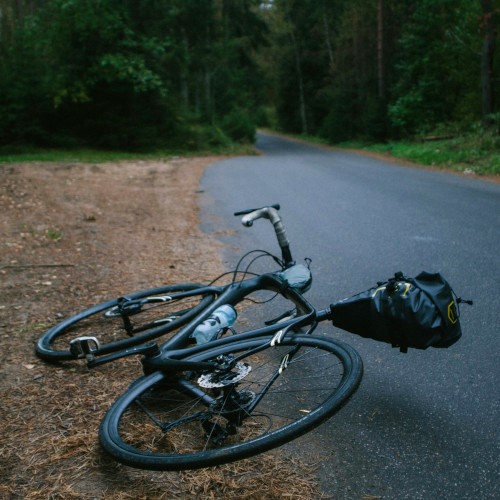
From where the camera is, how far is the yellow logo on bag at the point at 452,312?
284 cm

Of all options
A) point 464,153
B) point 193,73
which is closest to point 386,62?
point 193,73

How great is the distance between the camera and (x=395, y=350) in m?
3.78

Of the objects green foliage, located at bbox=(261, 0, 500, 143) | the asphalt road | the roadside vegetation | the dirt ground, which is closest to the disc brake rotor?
the dirt ground

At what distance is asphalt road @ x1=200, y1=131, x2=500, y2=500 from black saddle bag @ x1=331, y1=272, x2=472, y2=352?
0.46m

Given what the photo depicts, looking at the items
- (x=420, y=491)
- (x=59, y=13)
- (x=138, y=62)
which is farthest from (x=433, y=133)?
(x=420, y=491)

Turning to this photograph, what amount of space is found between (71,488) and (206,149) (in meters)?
25.8

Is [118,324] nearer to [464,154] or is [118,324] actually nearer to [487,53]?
[464,154]

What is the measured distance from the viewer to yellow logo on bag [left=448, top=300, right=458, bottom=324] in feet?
9.30

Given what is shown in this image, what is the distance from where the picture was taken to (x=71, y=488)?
7.98ft

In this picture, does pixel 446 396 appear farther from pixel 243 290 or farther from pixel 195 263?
pixel 195 263

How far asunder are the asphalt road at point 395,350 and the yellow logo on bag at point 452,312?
1.82 feet

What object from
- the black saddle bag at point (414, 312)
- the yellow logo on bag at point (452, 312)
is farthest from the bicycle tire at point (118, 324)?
the yellow logo on bag at point (452, 312)

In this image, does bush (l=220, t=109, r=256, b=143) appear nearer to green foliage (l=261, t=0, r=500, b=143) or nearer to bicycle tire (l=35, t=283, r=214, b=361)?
green foliage (l=261, t=0, r=500, b=143)

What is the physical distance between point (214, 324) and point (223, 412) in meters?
0.78
